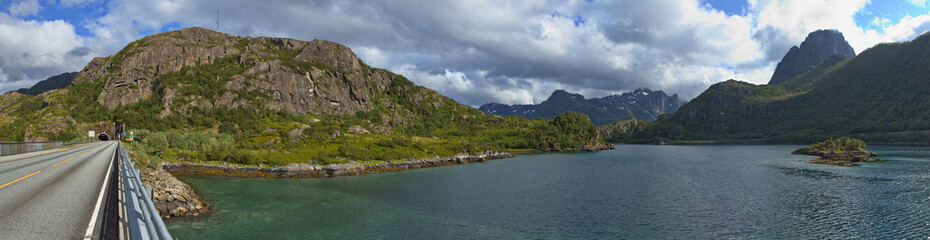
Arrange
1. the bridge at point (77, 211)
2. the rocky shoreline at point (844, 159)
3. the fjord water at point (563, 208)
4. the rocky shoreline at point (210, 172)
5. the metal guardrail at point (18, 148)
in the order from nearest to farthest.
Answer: the bridge at point (77, 211), the fjord water at point (563, 208), the rocky shoreline at point (210, 172), the metal guardrail at point (18, 148), the rocky shoreline at point (844, 159)

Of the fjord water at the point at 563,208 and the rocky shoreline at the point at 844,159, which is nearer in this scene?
the fjord water at the point at 563,208

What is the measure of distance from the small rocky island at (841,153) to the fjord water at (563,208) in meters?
45.3

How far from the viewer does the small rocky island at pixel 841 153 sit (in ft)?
403

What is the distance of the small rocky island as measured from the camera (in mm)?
122900

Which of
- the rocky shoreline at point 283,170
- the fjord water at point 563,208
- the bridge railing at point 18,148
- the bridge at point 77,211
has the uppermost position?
the bridge railing at point 18,148

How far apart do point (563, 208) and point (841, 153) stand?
487ft

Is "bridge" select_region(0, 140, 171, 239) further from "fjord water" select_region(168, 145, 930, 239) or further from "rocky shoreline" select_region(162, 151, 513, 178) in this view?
"rocky shoreline" select_region(162, 151, 513, 178)

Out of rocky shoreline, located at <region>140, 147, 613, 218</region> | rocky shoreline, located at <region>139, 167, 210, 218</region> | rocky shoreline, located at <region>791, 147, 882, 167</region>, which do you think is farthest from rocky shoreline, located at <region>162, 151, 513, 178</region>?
rocky shoreline, located at <region>791, 147, 882, 167</region>

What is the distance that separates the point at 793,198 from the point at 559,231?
4416 cm

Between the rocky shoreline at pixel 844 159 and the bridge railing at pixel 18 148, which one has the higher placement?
the bridge railing at pixel 18 148

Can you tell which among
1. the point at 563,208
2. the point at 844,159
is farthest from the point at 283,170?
the point at 844,159

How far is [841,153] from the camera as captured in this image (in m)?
139

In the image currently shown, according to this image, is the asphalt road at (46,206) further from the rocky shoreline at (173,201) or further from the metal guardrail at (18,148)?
the metal guardrail at (18,148)

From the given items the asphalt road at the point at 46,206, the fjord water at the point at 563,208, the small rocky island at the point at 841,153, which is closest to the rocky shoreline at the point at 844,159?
the small rocky island at the point at 841,153
